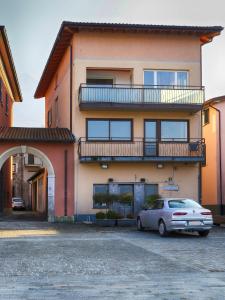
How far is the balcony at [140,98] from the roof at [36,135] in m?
1.93

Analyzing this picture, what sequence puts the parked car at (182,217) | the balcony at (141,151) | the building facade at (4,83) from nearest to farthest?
the parked car at (182,217)
the building facade at (4,83)
the balcony at (141,151)

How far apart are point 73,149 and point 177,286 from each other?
21.5m

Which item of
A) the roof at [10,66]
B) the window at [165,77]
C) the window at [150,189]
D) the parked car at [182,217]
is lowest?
the parked car at [182,217]

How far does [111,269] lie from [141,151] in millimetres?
19271

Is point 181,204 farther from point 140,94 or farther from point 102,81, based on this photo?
→ point 102,81

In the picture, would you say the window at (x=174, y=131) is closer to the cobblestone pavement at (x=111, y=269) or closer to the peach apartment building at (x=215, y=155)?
the peach apartment building at (x=215, y=155)

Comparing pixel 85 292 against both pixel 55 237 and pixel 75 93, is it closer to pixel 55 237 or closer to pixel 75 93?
pixel 55 237

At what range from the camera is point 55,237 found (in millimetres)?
19859

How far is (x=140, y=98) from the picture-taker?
99.3 ft

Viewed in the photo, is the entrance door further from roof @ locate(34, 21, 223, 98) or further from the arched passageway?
roof @ locate(34, 21, 223, 98)

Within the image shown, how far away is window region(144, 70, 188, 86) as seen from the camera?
31519mm

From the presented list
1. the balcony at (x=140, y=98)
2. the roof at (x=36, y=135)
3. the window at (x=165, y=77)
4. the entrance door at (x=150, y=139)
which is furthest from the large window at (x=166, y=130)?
the roof at (x=36, y=135)

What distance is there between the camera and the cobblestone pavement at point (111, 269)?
884cm

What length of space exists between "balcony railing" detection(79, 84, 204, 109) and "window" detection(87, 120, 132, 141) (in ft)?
4.60
